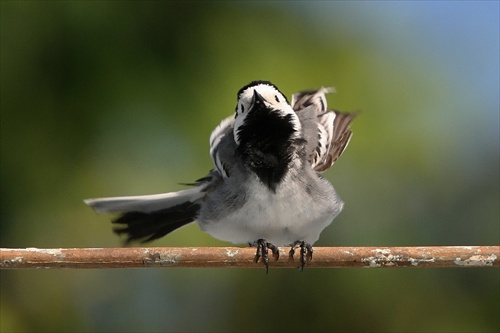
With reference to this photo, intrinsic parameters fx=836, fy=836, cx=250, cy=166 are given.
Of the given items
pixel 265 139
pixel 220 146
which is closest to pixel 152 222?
pixel 220 146

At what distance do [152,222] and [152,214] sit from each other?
24 mm

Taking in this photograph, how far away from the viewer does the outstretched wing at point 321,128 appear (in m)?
2.20

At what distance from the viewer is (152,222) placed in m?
2.42

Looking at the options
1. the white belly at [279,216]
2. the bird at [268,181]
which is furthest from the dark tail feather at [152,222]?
the white belly at [279,216]

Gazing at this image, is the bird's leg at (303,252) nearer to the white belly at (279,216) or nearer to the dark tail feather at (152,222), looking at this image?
the white belly at (279,216)

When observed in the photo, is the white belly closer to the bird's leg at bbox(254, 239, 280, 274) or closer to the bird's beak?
the bird's leg at bbox(254, 239, 280, 274)

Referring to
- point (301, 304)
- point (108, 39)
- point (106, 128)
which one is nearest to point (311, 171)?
point (301, 304)

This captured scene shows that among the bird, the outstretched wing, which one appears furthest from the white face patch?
the outstretched wing

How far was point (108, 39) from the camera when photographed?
3910mm

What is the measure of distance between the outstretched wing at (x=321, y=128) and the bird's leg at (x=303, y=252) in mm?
302

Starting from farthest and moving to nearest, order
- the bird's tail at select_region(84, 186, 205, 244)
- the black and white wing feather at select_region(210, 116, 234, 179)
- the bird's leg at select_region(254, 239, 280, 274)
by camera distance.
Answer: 1. the bird's tail at select_region(84, 186, 205, 244)
2. the black and white wing feather at select_region(210, 116, 234, 179)
3. the bird's leg at select_region(254, 239, 280, 274)

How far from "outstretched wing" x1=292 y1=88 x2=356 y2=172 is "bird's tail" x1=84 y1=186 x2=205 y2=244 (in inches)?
15.0

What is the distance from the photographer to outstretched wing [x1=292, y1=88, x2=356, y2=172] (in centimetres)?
220

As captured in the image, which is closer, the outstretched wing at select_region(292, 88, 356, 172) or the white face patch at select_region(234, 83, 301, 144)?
the white face patch at select_region(234, 83, 301, 144)
